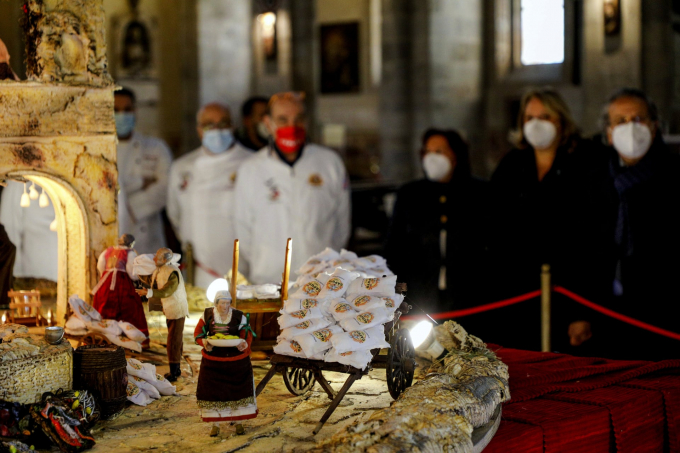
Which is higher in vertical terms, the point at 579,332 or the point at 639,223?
the point at 639,223

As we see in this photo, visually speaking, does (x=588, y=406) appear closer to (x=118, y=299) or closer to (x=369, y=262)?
(x=369, y=262)

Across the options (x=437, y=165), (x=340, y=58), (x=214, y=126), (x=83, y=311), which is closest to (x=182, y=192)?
(x=214, y=126)

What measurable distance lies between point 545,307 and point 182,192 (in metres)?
4.49

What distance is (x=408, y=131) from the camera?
19000 mm

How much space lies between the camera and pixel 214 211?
10.6m

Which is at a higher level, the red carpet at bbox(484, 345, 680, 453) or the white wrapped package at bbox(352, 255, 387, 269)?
the white wrapped package at bbox(352, 255, 387, 269)

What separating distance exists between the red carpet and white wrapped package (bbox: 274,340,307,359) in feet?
4.35

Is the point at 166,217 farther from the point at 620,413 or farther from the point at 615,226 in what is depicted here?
the point at 620,413

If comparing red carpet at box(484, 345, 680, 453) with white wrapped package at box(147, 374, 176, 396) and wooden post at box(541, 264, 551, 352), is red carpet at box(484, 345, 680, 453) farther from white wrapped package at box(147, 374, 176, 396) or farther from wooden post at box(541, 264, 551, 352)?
white wrapped package at box(147, 374, 176, 396)

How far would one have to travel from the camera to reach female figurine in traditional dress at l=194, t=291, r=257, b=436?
575cm

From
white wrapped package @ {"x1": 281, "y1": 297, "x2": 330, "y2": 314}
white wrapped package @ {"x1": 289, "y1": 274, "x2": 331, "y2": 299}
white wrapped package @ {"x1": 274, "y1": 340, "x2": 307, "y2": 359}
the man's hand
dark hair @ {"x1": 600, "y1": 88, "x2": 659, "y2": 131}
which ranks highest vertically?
dark hair @ {"x1": 600, "y1": 88, "x2": 659, "y2": 131}

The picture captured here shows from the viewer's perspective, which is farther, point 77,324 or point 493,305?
point 493,305

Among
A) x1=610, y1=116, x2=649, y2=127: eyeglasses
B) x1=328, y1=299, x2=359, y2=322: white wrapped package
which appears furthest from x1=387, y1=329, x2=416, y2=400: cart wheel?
x1=610, y1=116, x2=649, y2=127: eyeglasses

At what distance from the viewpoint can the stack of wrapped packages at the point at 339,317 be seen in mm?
5988
